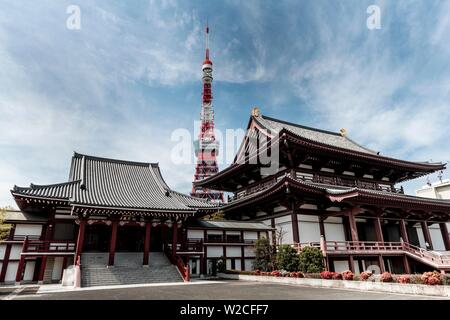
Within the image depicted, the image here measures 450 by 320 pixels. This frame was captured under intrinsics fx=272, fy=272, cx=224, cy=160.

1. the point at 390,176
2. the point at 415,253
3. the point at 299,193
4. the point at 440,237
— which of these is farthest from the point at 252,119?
the point at 440,237

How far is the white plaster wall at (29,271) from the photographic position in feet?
63.7

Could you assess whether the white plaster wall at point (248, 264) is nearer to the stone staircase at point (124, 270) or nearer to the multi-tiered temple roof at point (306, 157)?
the stone staircase at point (124, 270)

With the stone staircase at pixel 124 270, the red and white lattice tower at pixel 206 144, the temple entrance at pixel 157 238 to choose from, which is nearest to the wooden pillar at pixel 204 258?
the stone staircase at pixel 124 270

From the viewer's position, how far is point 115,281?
54.6 ft

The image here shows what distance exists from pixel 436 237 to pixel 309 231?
16.3m

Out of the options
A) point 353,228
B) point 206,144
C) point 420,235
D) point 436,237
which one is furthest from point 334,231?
point 206,144

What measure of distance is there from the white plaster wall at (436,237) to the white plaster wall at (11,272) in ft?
122

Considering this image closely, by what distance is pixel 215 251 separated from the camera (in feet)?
78.7

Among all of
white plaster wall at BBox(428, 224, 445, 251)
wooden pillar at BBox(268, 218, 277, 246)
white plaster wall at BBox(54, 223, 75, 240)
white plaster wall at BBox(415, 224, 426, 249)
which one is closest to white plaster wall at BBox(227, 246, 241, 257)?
wooden pillar at BBox(268, 218, 277, 246)

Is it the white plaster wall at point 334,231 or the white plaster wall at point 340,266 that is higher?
the white plaster wall at point 334,231

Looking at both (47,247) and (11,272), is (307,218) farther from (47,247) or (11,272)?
(11,272)

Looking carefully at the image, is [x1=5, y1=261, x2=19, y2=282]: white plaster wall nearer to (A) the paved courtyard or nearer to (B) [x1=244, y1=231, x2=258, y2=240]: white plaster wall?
(A) the paved courtyard

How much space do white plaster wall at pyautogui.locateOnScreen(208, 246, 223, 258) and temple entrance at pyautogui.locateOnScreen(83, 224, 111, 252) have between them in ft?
27.6

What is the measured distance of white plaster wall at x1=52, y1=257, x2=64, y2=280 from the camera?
19.3 metres
